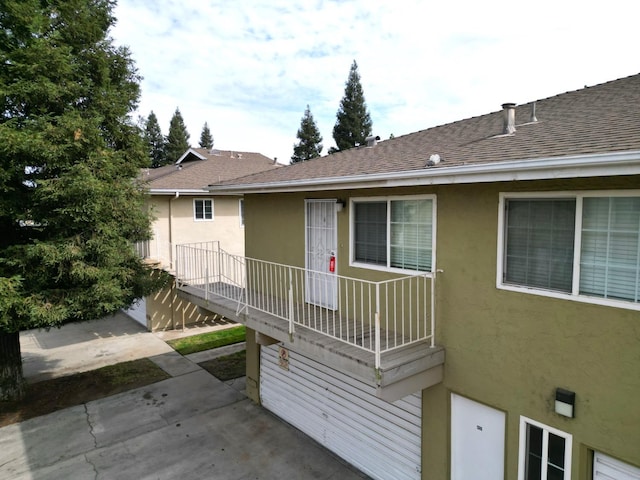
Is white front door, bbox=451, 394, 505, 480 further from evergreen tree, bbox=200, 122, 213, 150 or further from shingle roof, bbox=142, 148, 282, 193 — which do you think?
evergreen tree, bbox=200, 122, 213, 150

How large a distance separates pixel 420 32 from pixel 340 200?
17.1ft

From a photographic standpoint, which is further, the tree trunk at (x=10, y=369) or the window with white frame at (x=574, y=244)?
the tree trunk at (x=10, y=369)

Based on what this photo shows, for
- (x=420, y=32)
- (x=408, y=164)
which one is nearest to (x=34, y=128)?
(x=408, y=164)

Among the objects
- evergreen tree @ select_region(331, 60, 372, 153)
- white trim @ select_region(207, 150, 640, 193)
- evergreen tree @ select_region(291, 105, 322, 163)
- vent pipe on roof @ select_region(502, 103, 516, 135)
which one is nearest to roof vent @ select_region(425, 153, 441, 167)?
white trim @ select_region(207, 150, 640, 193)

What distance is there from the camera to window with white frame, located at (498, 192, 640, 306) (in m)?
4.12

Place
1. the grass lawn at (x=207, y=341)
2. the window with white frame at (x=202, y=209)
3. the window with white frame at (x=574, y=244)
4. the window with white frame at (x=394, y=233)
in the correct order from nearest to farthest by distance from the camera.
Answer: the window with white frame at (x=574, y=244), the window with white frame at (x=394, y=233), the grass lawn at (x=207, y=341), the window with white frame at (x=202, y=209)

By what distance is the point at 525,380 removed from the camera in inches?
192

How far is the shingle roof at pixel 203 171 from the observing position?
15831 millimetres

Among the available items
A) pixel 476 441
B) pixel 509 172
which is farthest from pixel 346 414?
pixel 509 172

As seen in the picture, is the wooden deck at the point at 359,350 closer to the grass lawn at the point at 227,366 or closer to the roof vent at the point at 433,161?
the roof vent at the point at 433,161

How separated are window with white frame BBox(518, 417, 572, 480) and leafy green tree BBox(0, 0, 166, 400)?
8.25 m

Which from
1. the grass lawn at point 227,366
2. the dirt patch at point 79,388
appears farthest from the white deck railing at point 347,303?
the dirt patch at point 79,388

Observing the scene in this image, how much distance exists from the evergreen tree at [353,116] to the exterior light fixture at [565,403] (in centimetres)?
3879

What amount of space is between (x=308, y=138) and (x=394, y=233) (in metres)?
40.1
